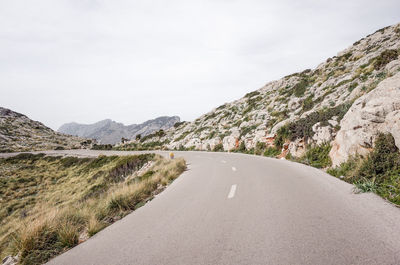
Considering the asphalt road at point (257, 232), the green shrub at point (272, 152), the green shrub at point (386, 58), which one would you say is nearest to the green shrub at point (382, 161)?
the asphalt road at point (257, 232)

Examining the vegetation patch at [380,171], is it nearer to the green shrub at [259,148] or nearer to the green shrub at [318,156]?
the green shrub at [318,156]

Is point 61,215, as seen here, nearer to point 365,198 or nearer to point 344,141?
point 365,198

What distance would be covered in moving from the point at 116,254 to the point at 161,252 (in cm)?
86

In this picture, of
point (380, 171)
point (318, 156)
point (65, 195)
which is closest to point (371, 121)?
point (380, 171)

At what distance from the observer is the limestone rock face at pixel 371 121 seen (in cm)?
730

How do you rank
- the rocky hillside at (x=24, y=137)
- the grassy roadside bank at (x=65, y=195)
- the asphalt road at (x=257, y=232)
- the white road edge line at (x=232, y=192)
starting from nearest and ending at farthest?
the asphalt road at (x=257, y=232) → the grassy roadside bank at (x=65, y=195) → the white road edge line at (x=232, y=192) → the rocky hillside at (x=24, y=137)

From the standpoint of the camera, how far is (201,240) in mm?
3895

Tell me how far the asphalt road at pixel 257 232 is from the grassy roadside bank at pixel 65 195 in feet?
2.36

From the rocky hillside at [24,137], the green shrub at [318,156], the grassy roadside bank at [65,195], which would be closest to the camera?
the grassy roadside bank at [65,195]

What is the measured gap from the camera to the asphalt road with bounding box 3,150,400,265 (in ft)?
10.6

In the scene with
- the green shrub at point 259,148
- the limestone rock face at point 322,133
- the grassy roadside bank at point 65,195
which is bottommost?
the grassy roadside bank at point 65,195

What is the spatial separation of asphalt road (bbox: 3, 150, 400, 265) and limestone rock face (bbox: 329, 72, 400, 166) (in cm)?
284

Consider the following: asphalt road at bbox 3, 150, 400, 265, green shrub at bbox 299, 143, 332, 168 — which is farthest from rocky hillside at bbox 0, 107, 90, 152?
green shrub at bbox 299, 143, 332, 168

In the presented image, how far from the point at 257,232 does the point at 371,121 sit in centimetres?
721
